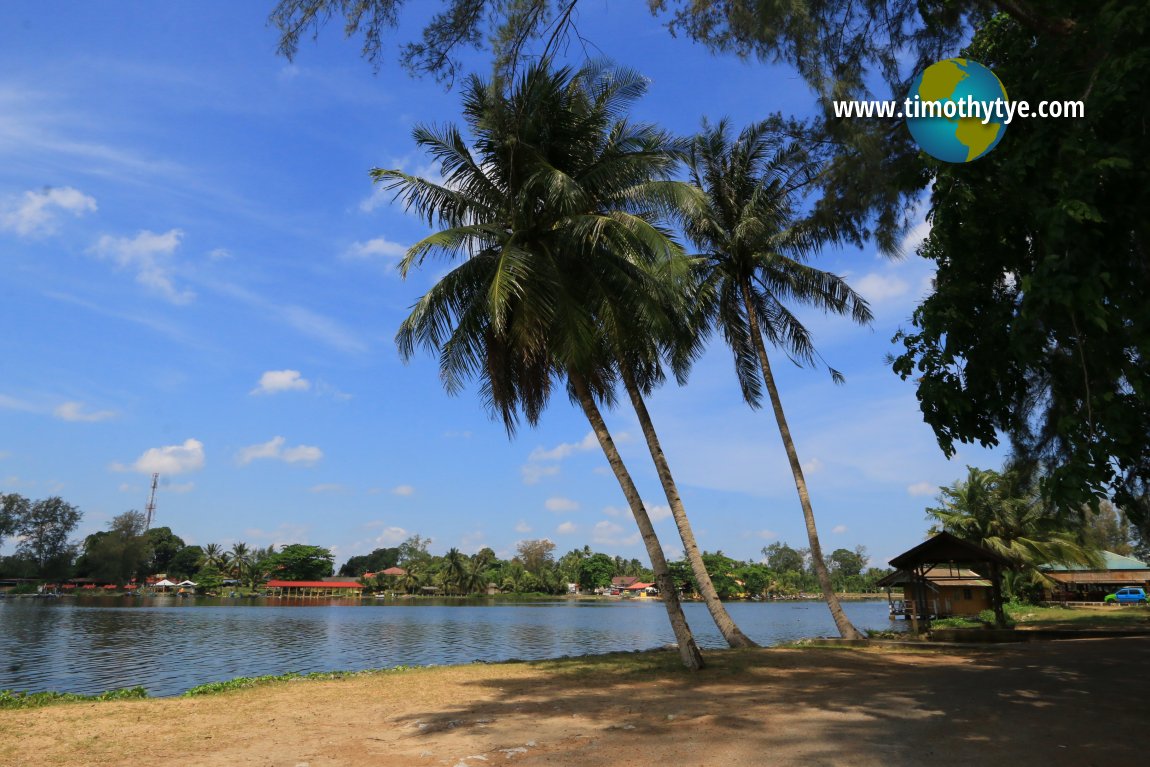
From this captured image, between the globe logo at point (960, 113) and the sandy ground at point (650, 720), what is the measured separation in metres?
5.74

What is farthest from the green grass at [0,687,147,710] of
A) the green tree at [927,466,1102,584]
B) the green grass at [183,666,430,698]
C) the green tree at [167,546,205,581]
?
the green tree at [167,546,205,581]

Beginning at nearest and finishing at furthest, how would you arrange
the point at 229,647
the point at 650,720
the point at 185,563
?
the point at 650,720
the point at 229,647
the point at 185,563

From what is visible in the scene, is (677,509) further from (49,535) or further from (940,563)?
(49,535)

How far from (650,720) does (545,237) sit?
364 inches

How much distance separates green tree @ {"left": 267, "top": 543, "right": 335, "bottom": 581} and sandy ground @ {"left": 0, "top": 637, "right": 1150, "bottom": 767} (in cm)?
10776

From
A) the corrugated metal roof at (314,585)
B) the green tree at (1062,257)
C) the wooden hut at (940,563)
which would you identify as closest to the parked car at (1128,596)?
the wooden hut at (940,563)

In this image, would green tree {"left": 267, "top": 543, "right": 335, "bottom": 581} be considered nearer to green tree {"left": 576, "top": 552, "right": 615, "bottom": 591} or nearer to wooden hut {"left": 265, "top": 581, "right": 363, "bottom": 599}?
wooden hut {"left": 265, "top": 581, "right": 363, "bottom": 599}

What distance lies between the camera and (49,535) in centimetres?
10212

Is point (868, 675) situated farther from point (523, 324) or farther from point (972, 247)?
point (523, 324)

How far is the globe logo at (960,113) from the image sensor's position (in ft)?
23.0

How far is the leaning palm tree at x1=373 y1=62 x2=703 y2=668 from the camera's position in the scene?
12938mm

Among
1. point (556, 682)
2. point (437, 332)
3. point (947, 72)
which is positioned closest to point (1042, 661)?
point (556, 682)

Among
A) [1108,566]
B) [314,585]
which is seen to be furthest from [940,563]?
[314,585]

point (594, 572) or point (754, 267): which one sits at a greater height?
point (754, 267)
